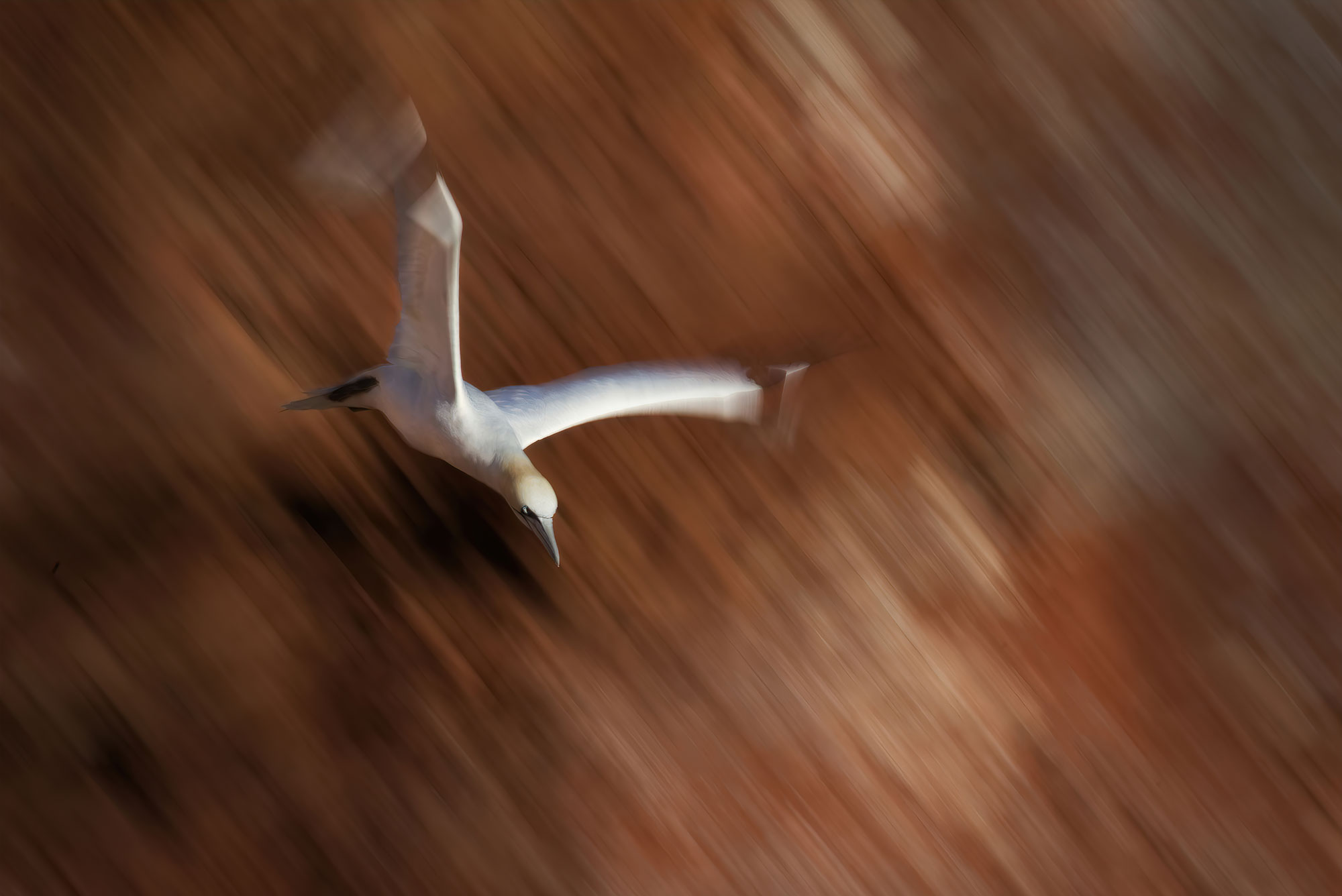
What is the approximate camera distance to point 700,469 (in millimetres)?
737

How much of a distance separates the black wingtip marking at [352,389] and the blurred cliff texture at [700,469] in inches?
2.4

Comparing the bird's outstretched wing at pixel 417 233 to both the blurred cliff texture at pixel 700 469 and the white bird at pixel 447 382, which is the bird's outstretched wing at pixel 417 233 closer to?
the white bird at pixel 447 382

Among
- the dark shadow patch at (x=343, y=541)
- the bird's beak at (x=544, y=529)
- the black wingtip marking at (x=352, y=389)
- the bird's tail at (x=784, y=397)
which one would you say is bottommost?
the bird's tail at (x=784, y=397)

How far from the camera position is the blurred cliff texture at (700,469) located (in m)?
0.69

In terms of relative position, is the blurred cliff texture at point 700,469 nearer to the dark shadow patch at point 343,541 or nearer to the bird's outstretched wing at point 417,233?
the dark shadow patch at point 343,541

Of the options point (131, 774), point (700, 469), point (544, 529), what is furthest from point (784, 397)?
point (131, 774)

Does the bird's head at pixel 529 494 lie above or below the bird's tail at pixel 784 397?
above

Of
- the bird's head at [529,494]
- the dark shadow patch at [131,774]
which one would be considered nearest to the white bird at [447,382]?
the bird's head at [529,494]

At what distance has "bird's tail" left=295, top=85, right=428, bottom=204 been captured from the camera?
1.77ft

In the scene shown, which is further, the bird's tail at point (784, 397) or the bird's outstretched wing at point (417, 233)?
the bird's tail at point (784, 397)

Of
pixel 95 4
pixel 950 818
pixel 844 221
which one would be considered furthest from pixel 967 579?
pixel 95 4

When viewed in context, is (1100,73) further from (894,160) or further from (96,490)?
(96,490)

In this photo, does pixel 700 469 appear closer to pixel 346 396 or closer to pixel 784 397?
pixel 784 397

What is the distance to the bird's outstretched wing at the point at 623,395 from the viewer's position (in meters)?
0.62
